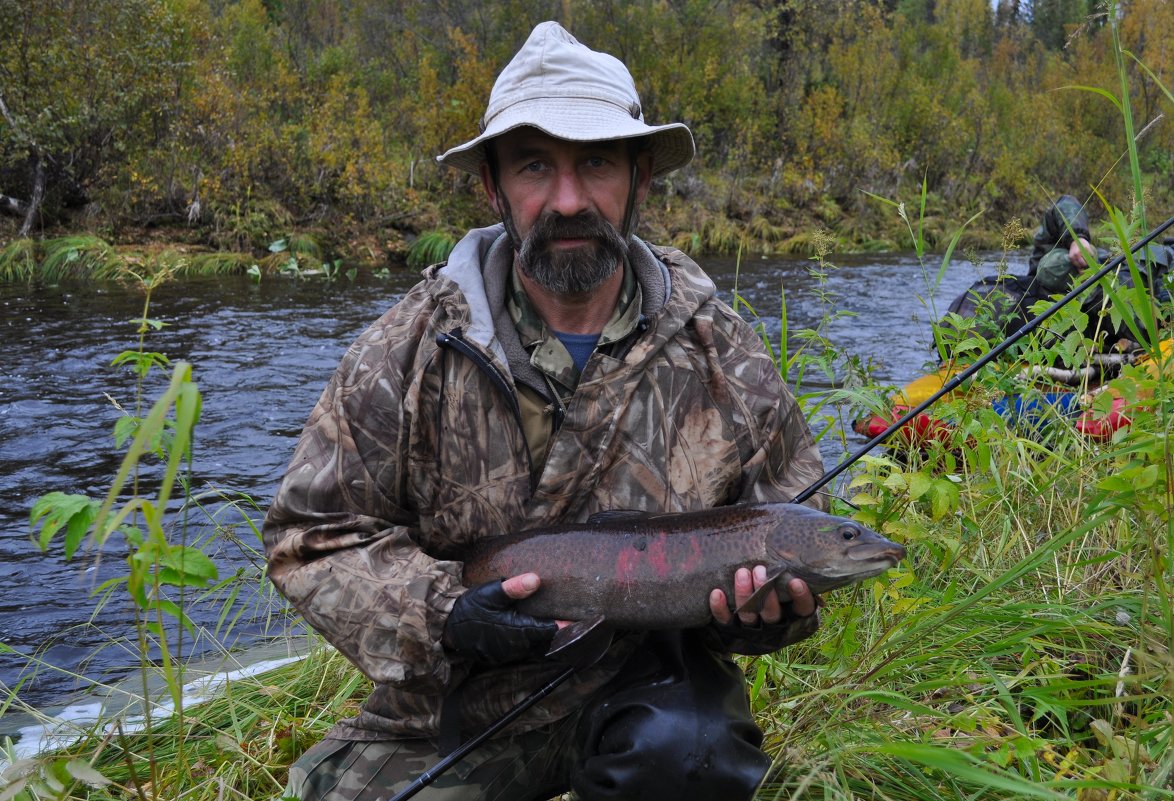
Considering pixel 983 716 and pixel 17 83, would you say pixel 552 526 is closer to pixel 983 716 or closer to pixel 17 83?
pixel 983 716

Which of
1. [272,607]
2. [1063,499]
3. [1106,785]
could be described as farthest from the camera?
[272,607]

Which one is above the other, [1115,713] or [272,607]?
[1115,713]

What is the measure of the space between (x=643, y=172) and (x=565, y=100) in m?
0.43

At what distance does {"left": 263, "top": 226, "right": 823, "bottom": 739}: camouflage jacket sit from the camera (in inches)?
105

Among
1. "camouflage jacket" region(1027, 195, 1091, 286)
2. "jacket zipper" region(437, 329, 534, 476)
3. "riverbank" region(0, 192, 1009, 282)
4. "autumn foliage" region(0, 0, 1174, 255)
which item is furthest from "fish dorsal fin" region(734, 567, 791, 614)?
"autumn foliage" region(0, 0, 1174, 255)

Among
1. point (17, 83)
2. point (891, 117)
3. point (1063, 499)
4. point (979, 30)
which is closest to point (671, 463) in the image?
point (1063, 499)

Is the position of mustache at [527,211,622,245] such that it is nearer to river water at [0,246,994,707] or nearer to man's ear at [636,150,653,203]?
man's ear at [636,150,653,203]

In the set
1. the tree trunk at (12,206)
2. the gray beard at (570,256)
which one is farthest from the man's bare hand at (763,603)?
the tree trunk at (12,206)

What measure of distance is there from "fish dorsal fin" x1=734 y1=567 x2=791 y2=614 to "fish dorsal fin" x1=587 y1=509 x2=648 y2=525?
371mm

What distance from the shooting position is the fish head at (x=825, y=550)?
2.48 m

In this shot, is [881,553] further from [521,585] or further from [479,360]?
[479,360]

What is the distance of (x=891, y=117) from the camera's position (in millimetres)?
34219

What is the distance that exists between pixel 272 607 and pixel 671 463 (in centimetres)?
329

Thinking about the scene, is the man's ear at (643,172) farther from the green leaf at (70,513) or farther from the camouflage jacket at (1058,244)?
the camouflage jacket at (1058,244)
